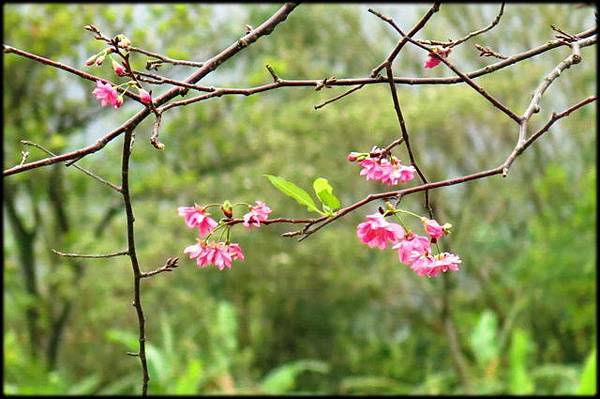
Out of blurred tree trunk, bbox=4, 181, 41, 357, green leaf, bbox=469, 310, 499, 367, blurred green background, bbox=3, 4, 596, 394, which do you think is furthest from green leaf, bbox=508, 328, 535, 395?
blurred tree trunk, bbox=4, 181, 41, 357

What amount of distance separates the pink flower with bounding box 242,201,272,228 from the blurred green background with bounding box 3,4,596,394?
4.37 meters

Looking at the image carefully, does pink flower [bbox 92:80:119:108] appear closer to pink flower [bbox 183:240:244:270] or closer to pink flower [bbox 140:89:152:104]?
pink flower [bbox 140:89:152:104]

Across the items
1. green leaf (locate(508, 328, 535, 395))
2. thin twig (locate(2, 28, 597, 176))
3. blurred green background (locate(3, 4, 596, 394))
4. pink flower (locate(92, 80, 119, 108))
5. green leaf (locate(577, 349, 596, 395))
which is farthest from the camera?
blurred green background (locate(3, 4, 596, 394))

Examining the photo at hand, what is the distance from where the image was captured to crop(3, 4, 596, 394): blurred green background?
6.02 m

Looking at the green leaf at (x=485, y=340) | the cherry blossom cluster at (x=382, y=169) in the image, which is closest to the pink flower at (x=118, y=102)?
the cherry blossom cluster at (x=382, y=169)

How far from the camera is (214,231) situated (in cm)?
88

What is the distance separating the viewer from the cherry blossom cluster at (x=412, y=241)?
Result: 0.84m

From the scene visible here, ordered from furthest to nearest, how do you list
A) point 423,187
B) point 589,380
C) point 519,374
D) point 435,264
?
point 519,374, point 589,380, point 435,264, point 423,187

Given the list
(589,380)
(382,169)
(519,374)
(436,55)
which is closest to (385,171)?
(382,169)

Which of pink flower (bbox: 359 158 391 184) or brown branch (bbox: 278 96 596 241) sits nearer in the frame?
brown branch (bbox: 278 96 596 241)

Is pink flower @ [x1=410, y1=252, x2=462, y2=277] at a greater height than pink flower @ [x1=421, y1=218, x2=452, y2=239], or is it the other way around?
pink flower @ [x1=421, y1=218, x2=452, y2=239]

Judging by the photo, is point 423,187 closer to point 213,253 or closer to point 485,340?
point 213,253

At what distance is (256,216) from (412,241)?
0.50 ft

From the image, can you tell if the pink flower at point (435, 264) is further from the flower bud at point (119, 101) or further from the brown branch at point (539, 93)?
the flower bud at point (119, 101)
